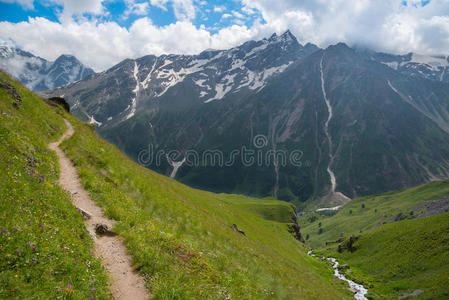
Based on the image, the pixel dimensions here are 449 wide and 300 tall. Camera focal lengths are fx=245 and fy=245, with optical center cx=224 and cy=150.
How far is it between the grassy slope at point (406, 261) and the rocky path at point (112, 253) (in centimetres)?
4907

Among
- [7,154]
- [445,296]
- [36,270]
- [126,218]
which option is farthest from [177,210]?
[445,296]

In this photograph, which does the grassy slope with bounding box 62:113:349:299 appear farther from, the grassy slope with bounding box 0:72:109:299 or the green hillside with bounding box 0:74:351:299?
the grassy slope with bounding box 0:72:109:299

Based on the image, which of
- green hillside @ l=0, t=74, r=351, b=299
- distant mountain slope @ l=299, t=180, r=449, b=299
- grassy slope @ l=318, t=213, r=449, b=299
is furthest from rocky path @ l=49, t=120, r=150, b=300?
distant mountain slope @ l=299, t=180, r=449, b=299

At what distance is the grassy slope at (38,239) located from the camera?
6.45m

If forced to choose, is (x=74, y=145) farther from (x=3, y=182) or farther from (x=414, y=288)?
(x=414, y=288)

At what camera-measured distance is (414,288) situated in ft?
149

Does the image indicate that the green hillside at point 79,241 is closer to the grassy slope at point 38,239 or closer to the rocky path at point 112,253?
the grassy slope at point 38,239

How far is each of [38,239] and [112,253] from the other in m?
3.16

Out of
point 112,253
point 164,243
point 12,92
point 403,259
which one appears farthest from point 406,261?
point 12,92

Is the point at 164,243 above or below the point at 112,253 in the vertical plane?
above

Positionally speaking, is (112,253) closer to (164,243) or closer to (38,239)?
(164,243)

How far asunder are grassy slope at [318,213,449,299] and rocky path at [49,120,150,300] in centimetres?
4907

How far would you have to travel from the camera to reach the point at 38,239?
752 centimetres

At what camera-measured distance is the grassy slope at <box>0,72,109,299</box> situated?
6449mm
